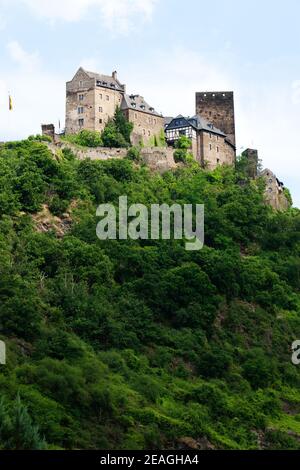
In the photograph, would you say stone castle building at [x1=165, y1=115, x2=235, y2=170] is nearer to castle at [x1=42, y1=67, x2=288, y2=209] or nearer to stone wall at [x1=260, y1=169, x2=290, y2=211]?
castle at [x1=42, y1=67, x2=288, y2=209]

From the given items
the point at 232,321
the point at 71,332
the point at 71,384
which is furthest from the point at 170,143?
the point at 71,384

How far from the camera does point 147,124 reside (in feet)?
312

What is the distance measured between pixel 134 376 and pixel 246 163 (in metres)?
40.9

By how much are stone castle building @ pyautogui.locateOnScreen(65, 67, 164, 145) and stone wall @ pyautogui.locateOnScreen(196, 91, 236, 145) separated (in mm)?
9552

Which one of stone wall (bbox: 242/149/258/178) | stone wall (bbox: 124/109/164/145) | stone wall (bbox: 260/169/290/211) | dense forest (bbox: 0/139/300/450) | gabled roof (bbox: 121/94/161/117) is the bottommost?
dense forest (bbox: 0/139/300/450)

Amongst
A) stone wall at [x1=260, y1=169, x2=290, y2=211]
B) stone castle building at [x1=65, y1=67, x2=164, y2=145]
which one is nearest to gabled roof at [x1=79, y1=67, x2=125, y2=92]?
stone castle building at [x1=65, y1=67, x2=164, y2=145]

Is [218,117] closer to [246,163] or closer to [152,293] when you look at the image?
[246,163]

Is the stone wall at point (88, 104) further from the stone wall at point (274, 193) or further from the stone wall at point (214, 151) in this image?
the stone wall at point (274, 193)

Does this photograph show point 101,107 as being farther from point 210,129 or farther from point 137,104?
point 210,129

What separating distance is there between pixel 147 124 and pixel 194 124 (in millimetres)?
5355

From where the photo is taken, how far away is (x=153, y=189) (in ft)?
279

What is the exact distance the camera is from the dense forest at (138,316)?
55750 mm

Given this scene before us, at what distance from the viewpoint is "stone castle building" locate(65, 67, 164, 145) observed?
303 feet

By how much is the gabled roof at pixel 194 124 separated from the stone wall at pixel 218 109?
Answer: 129 inches
